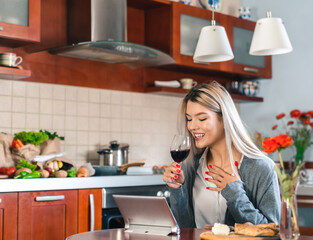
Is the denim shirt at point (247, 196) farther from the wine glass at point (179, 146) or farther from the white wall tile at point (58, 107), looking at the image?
the white wall tile at point (58, 107)

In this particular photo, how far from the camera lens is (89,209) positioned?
3193 millimetres

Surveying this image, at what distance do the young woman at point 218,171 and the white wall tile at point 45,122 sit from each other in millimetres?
1576

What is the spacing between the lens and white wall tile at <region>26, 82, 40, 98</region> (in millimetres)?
3596

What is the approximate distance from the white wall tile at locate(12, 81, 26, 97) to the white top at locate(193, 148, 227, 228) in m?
1.73

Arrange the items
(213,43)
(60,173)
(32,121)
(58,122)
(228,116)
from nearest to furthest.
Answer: (228,116)
(213,43)
(60,173)
(32,121)
(58,122)

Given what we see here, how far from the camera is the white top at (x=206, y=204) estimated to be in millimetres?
2199

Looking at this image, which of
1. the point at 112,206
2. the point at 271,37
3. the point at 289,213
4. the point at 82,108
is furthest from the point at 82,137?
the point at 289,213

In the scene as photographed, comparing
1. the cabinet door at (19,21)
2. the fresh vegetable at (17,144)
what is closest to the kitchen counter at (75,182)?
the fresh vegetable at (17,144)

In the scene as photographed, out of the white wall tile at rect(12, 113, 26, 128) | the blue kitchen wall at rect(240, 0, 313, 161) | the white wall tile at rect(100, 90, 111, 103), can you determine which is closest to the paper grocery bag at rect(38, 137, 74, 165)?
the white wall tile at rect(12, 113, 26, 128)

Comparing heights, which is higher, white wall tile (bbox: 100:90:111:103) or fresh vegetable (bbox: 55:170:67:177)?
white wall tile (bbox: 100:90:111:103)

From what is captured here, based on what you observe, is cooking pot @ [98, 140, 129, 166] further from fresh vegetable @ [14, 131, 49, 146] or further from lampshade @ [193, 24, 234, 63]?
lampshade @ [193, 24, 234, 63]

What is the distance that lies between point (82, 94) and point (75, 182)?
0.99 metres

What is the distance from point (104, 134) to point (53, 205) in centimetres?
111

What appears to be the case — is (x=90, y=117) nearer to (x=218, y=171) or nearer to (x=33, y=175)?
(x=33, y=175)
